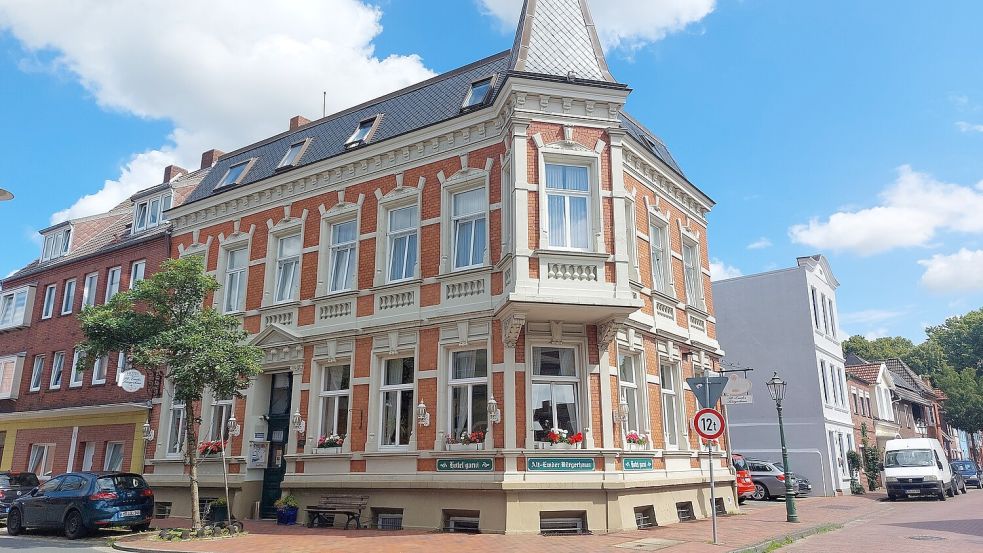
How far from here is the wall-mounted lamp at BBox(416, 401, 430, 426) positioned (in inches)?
594

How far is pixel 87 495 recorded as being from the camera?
15367mm

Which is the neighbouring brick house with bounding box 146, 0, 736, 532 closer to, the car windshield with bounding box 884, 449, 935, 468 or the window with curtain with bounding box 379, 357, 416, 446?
Result: the window with curtain with bounding box 379, 357, 416, 446

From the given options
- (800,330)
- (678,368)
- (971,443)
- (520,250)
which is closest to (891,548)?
(678,368)

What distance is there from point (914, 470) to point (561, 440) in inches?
815

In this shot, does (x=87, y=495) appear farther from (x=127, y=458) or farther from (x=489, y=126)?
(x=489, y=126)

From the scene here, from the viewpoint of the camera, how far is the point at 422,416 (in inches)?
597

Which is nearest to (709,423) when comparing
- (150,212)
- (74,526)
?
(74,526)

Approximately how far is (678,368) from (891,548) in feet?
21.6

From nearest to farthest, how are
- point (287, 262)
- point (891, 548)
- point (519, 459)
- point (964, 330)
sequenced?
point (891, 548) → point (519, 459) → point (287, 262) → point (964, 330)

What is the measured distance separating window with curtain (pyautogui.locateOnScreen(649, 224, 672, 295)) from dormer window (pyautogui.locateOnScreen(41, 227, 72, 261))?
24565 millimetres

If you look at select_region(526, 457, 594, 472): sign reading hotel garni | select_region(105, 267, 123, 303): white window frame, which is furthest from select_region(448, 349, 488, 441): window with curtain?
select_region(105, 267, 123, 303): white window frame

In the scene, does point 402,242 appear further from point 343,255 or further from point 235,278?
point 235,278

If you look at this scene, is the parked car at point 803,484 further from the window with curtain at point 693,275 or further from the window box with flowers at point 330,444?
the window box with flowers at point 330,444

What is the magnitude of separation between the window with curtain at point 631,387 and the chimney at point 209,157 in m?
19.7
